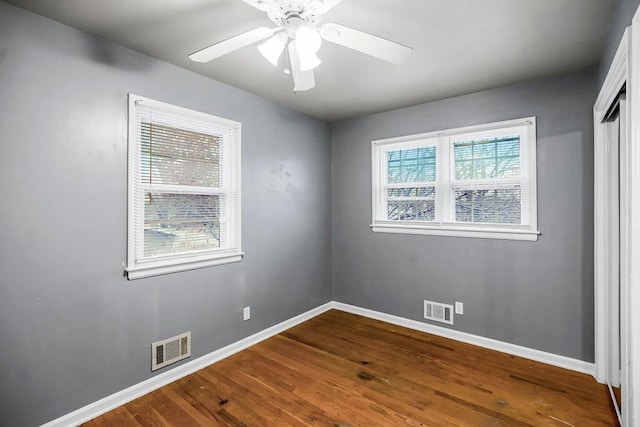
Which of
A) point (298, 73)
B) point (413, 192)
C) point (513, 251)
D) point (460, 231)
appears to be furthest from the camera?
point (413, 192)

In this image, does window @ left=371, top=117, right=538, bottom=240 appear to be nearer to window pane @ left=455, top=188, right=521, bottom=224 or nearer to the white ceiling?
window pane @ left=455, top=188, right=521, bottom=224

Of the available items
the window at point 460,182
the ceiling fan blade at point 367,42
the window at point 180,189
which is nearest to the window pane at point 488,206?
the window at point 460,182

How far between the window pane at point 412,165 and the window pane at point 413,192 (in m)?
0.09

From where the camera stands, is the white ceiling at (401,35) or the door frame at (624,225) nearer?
the door frame at (624,225)

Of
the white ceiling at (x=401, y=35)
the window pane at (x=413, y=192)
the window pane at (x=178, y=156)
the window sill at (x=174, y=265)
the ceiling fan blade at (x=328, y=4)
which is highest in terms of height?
the white ceiling at (x=401, y=35)

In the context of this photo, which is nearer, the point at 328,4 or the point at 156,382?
the point at 328,4

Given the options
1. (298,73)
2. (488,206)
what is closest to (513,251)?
(488,206)

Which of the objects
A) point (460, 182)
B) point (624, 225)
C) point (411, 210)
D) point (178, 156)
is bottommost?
point (624, 225)

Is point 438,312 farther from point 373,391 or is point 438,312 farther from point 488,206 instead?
point 373,391

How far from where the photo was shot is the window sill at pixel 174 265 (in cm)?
227

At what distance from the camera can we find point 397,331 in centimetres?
341

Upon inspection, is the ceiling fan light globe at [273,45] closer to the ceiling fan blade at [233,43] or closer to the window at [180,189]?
the ceiling fan blade at [233,43]

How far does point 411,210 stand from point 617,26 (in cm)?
217

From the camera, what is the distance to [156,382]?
237 cm
